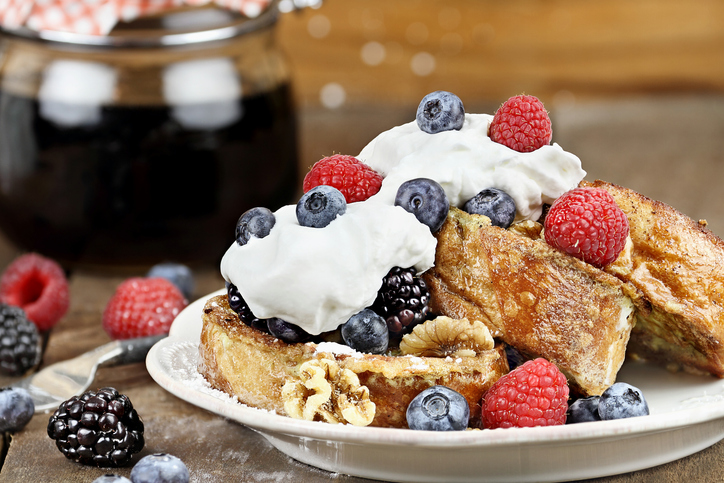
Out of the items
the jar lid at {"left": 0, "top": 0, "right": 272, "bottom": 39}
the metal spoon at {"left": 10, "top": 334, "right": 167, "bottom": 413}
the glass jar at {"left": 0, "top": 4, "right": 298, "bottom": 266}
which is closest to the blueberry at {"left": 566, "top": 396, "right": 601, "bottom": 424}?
the metal spoon at {"left": 10, "top": 334, "right": 167, "bottom": 413}

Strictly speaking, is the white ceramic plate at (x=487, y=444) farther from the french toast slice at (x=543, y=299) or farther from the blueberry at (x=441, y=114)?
the blueberry at (x=441, y=114)

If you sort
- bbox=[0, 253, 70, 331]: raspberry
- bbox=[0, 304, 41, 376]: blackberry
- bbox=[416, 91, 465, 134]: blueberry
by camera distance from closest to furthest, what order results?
bbox=[416, 91, 465, 134]: blueberry, bbox=[0, 304, 41, 376]: blackberry, bbox=[0, 253, 70, 331]: raspberry

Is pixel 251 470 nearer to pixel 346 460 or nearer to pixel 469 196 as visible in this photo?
pixel 346 460

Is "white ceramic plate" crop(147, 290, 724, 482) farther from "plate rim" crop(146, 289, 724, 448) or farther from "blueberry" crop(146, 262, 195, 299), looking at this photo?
"blueberry" crop(146, 262, 195, 299)

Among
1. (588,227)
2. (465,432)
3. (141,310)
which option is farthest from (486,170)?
(141,310)

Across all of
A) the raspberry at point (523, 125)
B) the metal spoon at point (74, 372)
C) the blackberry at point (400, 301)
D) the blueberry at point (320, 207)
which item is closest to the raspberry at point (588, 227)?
the raspberry at point (523, 125)
